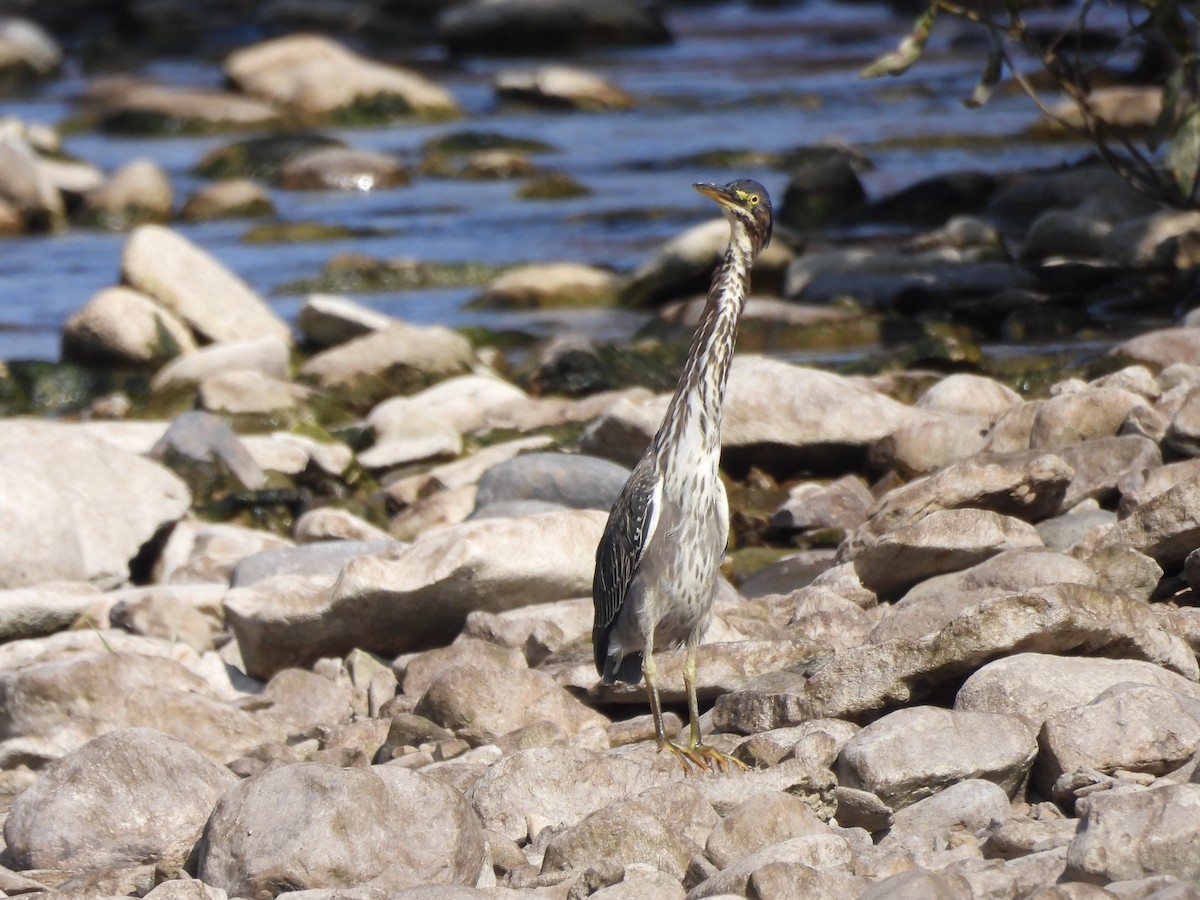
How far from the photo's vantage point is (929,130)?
22.5 metres

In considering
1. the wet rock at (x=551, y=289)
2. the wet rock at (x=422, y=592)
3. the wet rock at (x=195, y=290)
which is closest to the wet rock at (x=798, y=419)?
the wet rock at (x=422, y=592)

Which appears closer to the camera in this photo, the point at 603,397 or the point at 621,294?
the point at 603,397

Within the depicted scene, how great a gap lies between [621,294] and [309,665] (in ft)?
28.7

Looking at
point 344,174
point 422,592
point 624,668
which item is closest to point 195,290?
point 344,174

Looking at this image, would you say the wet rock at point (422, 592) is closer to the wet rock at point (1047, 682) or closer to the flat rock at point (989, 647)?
the flat rock at point (989, 647)

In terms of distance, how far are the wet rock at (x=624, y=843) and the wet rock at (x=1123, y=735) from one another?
0.92m

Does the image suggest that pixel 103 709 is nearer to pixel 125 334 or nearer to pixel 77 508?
pixel 77 508

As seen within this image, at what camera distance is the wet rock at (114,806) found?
4.89 meters

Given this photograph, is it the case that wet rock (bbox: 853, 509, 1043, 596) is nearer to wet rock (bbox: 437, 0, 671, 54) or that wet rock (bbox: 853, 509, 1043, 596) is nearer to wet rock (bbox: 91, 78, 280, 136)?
wet rock (bbox: 91, 78, 280, 136)

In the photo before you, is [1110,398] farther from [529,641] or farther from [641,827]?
[641,827]

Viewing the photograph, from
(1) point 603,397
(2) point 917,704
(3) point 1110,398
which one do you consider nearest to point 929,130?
(1) point 603,397

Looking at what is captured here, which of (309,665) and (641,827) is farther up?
(641,827)

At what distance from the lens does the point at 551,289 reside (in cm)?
1566

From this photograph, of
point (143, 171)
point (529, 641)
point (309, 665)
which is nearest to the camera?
point (529, 641)
